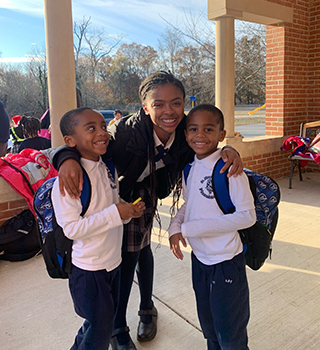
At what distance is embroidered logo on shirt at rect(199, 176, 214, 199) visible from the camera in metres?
A: 1.56

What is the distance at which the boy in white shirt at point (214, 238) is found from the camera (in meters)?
1.50

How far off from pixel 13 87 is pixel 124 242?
29.7 metres

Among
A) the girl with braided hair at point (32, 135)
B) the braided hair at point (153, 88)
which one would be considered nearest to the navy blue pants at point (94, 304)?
the braided hair at point (153, 88)

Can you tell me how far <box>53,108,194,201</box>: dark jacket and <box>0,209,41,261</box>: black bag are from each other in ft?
6.01

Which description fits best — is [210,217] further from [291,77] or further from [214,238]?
[291,77]

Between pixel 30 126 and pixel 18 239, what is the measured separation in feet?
5.54

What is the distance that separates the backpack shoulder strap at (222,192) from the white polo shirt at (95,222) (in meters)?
Answer: 0.45

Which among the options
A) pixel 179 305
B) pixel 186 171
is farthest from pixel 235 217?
pixel 179 305

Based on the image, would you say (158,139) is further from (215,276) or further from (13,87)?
(13,87)

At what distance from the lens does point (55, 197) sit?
1512mm

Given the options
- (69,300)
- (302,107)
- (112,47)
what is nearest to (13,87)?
(112,47)

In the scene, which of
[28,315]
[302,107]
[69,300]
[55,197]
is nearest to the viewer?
[55,197]

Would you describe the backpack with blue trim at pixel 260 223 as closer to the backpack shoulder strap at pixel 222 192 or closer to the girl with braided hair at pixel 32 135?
the backpack shoulder strap at pixel 222 192

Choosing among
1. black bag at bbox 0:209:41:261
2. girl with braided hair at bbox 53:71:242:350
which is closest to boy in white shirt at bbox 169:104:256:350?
girl with braided hair at bbox 53:71:242:350
